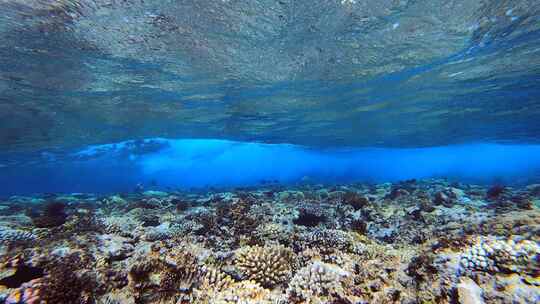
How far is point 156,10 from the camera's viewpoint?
1065 centimetres

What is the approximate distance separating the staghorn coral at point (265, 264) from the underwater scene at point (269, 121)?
0.08 ft

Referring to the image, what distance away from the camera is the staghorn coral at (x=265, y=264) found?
4550mm

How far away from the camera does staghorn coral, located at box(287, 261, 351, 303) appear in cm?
404

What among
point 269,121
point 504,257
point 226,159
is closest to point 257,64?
point 269,121

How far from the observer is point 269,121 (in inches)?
1102

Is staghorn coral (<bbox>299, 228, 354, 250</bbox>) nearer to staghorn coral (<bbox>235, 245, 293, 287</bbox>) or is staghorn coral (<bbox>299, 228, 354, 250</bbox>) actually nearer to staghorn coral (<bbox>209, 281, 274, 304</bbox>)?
staghorn coral (<bbox>235, 245, 293, 287</bbox>)

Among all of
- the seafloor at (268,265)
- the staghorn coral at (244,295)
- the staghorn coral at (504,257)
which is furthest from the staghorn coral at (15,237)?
the staghorn coral at (504,257)

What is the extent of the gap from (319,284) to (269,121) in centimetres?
2427

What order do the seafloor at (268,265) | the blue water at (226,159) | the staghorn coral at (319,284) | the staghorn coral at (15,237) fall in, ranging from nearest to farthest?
the seafloor at (268,265), the staghorn coral at (319,284), the staghorn coral at (15,237), the blue water at (226,159)

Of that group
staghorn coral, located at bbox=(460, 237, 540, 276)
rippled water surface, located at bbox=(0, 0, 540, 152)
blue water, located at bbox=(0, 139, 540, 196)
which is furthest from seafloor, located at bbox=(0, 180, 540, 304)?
blue water, located at bbox=(0, 139, 540, 196)

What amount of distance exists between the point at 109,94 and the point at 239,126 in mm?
13325

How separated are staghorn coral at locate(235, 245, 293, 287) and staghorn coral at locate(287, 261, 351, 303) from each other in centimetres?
28

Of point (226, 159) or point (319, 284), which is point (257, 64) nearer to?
point (319, 284)

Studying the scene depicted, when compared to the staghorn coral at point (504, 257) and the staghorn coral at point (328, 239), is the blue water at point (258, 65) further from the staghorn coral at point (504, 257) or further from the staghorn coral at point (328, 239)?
the staghorn coral at point (504, 257)
